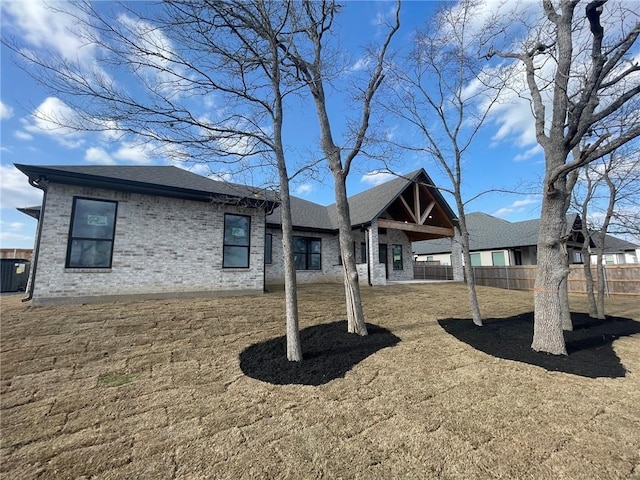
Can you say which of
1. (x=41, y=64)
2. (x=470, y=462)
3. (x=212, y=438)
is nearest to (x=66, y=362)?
(x=212, y=438)

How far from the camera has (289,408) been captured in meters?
3.17

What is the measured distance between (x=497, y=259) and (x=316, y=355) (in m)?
21.1

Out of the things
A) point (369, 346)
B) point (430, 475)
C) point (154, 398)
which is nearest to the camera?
point (430, 475)

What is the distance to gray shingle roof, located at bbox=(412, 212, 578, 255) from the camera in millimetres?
19031

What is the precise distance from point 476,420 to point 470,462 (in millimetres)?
739

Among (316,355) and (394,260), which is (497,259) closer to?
(394,260)

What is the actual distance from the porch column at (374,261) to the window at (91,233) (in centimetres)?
984

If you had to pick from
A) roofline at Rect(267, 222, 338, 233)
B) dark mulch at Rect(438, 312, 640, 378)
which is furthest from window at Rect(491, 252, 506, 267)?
roofline at Rect(267, 222, 338, 233)

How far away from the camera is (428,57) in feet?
24.3

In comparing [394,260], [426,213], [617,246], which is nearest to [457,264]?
[394,260]

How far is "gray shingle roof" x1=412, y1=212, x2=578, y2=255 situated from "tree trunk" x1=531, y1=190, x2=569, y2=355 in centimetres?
1361

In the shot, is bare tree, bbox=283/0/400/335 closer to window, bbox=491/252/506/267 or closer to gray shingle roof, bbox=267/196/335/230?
gray shingle roof, bbox=267/196/335/230

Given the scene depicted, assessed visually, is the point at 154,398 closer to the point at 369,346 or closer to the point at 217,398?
the point at 217,398

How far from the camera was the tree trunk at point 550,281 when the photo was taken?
16.2 feet
